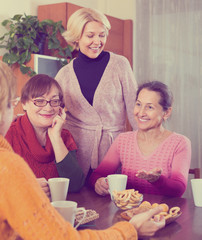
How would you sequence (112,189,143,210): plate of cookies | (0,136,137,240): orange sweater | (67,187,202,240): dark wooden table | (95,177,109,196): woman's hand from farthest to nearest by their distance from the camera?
1. (95,177,109,196): woman's hand
2. (112,189,143,210): plate of cookies
3. (67,187,202,240): dark wooden table
4. (0,136,137,240): orange sweater

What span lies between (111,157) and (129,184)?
0.20 metres

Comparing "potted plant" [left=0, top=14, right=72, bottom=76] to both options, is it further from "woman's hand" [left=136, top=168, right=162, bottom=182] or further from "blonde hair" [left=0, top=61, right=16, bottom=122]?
"blonde hair" [left=0, top=61, right=16, bottom=122]

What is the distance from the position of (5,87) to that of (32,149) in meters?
1.03

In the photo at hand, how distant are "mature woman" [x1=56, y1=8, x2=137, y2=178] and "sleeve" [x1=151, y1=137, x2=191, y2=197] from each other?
1.42ft

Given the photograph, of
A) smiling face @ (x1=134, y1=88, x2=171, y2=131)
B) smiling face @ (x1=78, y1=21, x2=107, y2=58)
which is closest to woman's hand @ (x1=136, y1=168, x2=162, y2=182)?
smiling face @ (x1=134, y1=88, x2=171, y2=131)

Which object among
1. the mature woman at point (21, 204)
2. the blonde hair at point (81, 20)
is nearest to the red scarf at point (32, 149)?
the blonde hair at point (81, 20)

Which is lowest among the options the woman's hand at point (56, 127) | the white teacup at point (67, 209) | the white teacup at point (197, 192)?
the white teacup at point (197, 192)

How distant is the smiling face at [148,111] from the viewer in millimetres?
2057

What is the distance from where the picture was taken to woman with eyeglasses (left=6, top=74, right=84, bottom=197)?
191 cm

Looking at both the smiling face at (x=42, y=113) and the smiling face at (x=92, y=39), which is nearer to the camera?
the smiling face at (x=42, y=113)

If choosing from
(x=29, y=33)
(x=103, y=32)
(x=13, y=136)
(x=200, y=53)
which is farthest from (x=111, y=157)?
(x=200, y=53)

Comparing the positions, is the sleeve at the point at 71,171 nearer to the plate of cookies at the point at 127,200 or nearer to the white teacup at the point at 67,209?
the plate of cookies at the point at 127,200

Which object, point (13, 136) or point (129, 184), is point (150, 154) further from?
point (13, 136)

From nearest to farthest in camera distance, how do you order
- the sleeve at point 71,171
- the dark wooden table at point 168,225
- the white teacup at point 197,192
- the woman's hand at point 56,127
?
the dark wooden table at point 168,225 < the white teacup at point 197,192 < the sleeve at point 71,171 < the woman's hand at point 56,127
